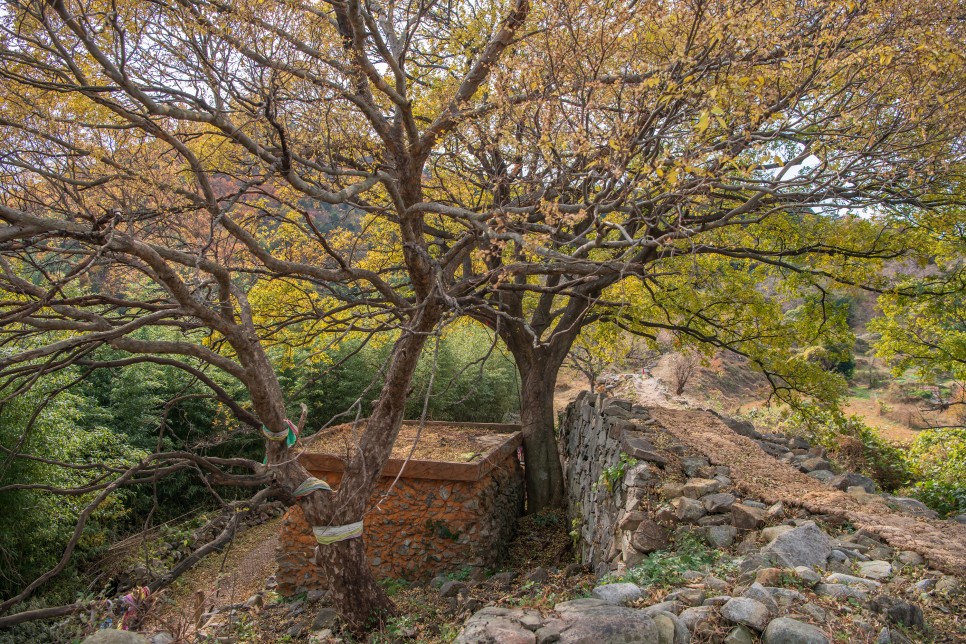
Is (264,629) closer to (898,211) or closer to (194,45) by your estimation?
(194,45)

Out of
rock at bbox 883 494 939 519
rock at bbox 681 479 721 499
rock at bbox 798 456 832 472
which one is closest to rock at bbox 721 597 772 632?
rock at bbox 681 479 721 499

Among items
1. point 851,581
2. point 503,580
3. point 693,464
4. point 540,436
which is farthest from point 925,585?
point 540,436

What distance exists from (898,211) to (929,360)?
223cm

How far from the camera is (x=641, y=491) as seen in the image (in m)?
4.24

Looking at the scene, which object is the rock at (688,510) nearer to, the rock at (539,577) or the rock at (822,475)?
the rock at (539,577)

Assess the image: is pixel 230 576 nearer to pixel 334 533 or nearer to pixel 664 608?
pixel 334 533

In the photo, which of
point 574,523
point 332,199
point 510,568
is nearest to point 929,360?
point 574,523

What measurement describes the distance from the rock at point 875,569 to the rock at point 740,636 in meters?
0.89

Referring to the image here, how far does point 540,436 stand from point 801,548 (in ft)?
13.7

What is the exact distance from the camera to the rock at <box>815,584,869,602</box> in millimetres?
2643

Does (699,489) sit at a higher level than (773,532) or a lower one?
higher

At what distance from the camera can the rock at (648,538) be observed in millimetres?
3709

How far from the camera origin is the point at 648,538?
12.3 ft

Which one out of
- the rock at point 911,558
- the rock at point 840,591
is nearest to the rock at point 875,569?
the rock at point 911,558
